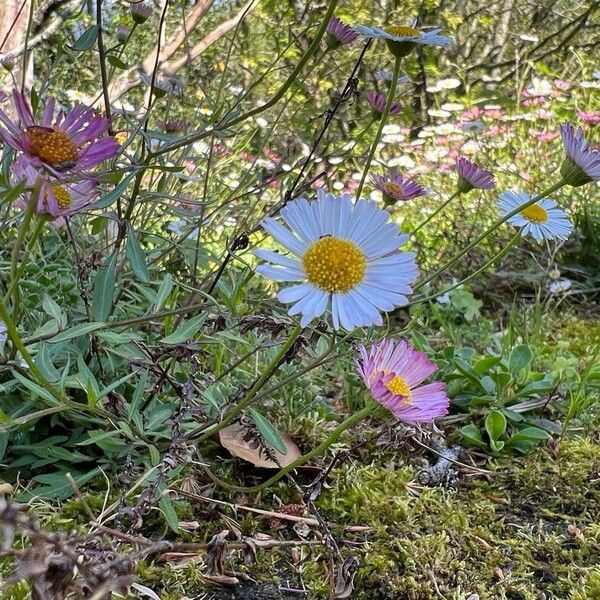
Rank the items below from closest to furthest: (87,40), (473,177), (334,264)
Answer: (334,264) < (87,40) < (473,177)

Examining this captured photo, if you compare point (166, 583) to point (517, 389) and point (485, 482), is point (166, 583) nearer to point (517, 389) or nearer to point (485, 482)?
point (485, 482)

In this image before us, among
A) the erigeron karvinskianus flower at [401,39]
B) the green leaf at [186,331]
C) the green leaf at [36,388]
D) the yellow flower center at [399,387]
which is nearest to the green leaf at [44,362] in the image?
the green leaf at [36,388]

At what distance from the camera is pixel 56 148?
1.97 feet

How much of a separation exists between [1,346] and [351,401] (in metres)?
0.58

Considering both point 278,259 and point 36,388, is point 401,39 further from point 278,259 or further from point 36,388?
point 36,388

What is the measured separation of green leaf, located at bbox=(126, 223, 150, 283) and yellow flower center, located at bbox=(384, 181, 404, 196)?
0.40 metres

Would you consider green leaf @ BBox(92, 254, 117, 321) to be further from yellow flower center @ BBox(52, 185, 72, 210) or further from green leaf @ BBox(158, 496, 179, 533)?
green leaf @ BBox(158, 496, 179, 533)

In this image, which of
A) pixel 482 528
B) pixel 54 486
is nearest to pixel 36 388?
pixel 54 486

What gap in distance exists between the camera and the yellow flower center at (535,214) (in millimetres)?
1125

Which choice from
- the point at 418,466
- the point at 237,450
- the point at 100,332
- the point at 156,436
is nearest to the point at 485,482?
the point at 418,466

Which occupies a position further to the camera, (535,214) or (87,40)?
(535,214)

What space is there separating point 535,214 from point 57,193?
718 mm

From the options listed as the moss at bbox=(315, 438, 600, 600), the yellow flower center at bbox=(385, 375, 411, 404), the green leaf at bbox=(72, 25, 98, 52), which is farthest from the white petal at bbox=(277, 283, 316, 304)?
the green leaf at bbox=(72, 25, 98, 52)

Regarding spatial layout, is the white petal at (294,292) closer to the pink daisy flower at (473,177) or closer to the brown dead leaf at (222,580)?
the brown dead leaf at (222,580)
